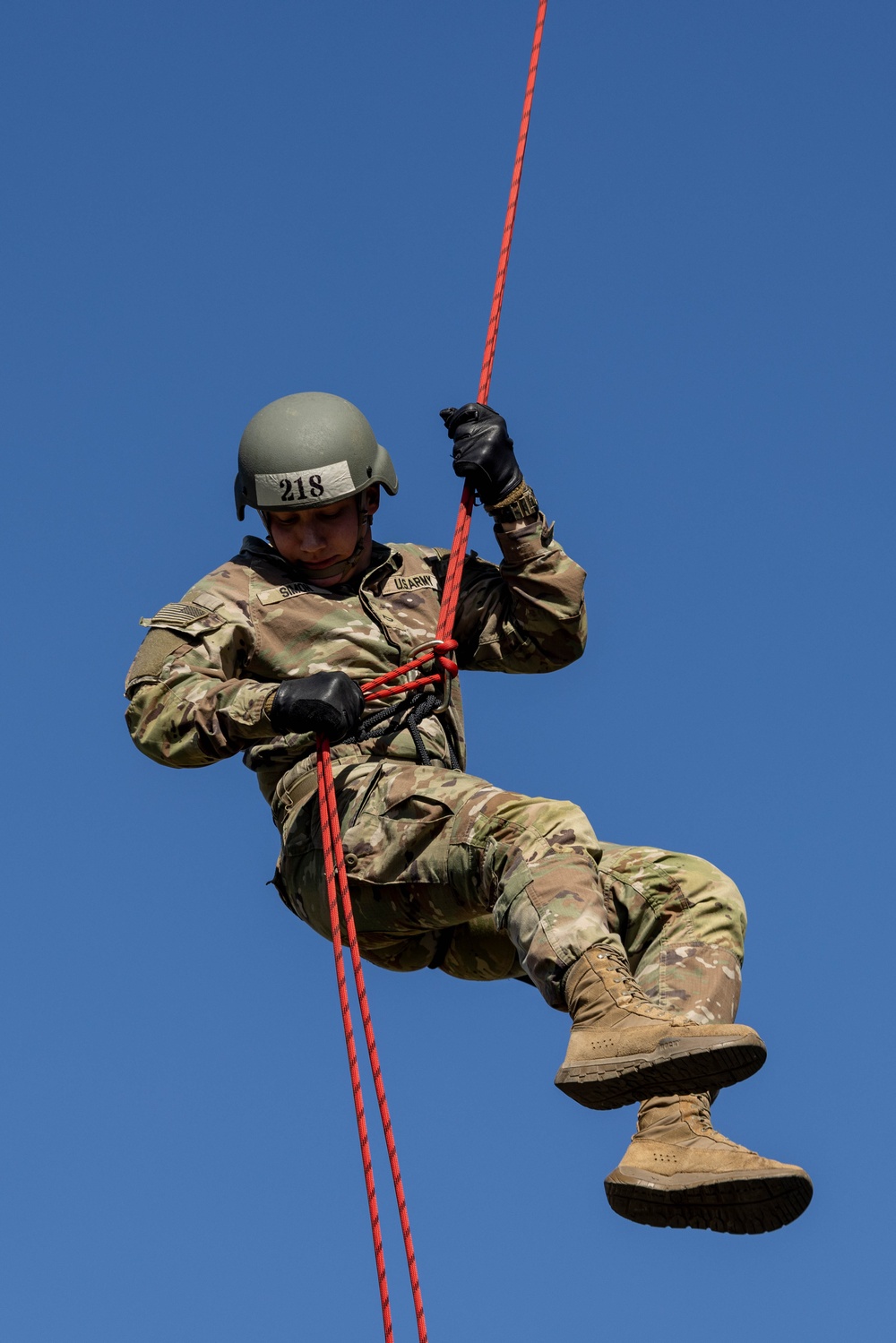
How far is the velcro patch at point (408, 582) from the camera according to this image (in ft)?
27.8

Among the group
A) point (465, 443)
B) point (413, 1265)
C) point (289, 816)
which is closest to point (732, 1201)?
point (413, 1265)

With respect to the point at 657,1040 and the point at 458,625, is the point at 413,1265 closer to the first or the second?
the point at 657,1040

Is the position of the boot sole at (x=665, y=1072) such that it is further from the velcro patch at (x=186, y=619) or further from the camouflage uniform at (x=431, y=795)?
the velcro patch at (x=186, y=619)

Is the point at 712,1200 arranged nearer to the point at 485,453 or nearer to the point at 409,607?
the point at 409,607

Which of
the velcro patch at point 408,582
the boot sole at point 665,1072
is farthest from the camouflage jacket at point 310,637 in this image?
the boot sole at point 665,1072

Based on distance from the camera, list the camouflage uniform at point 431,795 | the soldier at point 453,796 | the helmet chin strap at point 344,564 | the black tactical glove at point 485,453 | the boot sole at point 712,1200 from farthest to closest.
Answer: the helmet chin strap at point 344,564
the black tactical glove at point 485,453
the camouflage uniform at point 431,795
the soldier at point 453,796
the boot sole at point 712,1200

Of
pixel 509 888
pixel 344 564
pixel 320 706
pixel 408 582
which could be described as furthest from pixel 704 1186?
pixel 344 564

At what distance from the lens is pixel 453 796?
7.62 meters

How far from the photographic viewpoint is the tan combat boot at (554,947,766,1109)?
657 cm

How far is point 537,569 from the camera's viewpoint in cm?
820

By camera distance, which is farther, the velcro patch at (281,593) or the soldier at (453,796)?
the velcro patch at (281,593)

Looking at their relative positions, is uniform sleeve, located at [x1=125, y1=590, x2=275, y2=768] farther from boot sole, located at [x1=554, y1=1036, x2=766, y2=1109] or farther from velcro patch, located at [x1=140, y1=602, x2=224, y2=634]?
boot sole, located at [x1=554, y1=1036, x2=766, y2=1109]

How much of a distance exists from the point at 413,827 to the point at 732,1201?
1.68m

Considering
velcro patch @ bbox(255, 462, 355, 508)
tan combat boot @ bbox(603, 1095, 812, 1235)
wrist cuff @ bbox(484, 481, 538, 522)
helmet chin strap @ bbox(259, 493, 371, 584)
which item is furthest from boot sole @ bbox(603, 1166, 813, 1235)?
velcro patch @ bbox(255, 462, 355, 508)
